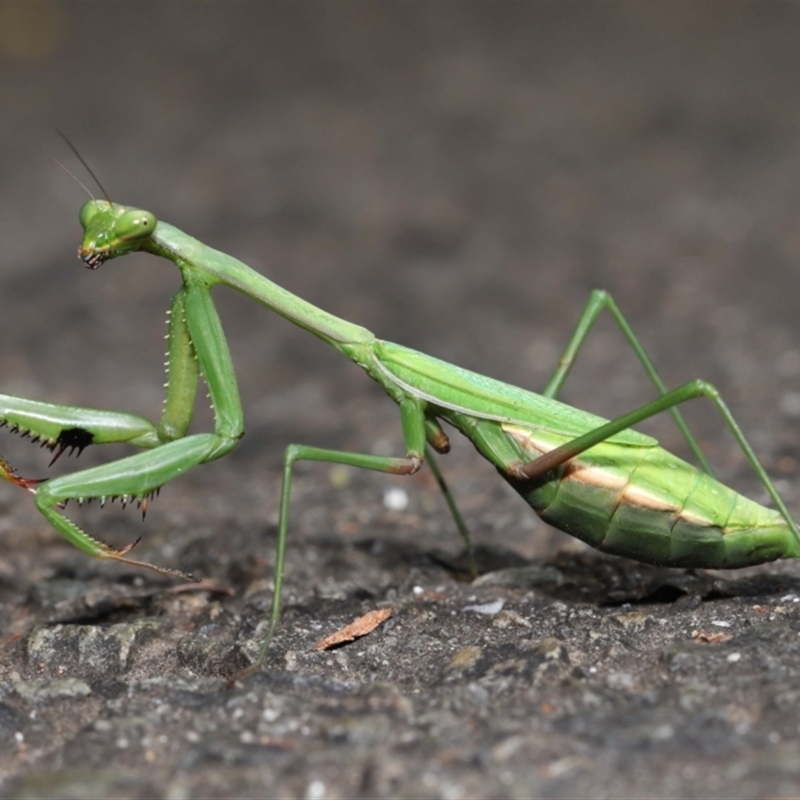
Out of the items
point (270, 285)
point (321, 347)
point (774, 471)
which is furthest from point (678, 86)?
point (270, 285)

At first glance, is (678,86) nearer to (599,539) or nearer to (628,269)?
(628,269)

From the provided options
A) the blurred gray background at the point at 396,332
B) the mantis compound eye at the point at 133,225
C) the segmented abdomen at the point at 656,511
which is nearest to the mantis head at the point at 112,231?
the mantis compound eye at the point at 133,225

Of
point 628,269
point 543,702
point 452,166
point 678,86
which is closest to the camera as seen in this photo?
point 543,702

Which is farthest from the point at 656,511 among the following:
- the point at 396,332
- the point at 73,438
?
the point at 396,332

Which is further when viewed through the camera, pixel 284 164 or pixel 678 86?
pixel 678 86

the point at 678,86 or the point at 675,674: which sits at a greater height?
the point at 678,86

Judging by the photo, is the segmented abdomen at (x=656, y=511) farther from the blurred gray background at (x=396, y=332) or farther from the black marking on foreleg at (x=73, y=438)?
the black marking on foreleg at (x=73, y=438)

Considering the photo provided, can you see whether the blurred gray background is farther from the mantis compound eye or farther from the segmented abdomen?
the mantis compound eye
